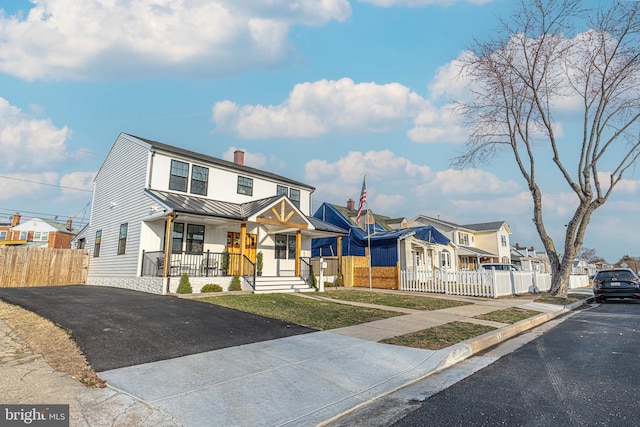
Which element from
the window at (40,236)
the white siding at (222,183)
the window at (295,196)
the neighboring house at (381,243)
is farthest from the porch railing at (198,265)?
the window at (40,236)

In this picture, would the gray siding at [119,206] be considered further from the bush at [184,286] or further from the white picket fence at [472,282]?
the white picket fence at [472,282]

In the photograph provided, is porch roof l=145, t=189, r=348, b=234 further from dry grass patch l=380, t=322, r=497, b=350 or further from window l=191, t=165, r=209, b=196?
dry grass patch l=380, t=322, r=497, b=350

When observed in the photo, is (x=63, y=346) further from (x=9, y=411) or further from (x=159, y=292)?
(x=159, y=292)

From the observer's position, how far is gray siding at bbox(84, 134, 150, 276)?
52.5 feet

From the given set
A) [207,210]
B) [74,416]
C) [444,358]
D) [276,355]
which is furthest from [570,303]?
[74,416]

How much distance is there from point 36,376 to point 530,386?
6.14 m

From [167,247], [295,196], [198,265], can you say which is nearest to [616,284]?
[295,196]

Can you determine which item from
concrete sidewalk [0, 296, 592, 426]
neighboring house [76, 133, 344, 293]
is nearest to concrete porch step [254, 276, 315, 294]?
neighboring house [76, 133, 344, 293]

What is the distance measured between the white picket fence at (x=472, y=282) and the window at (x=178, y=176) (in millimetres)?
13139

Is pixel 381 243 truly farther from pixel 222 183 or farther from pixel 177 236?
pixel 177 236

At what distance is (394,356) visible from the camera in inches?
225

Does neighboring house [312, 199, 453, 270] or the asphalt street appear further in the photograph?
neighboring house [312, 199, 453, 270]

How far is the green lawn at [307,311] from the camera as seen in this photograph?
866cm

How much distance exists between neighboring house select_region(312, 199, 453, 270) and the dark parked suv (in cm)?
985
